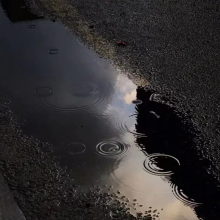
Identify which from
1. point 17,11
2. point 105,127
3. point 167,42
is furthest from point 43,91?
point 17,11

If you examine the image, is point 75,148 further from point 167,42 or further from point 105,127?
point 167,42

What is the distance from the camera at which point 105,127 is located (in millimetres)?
4457

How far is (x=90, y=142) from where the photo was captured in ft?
14.0

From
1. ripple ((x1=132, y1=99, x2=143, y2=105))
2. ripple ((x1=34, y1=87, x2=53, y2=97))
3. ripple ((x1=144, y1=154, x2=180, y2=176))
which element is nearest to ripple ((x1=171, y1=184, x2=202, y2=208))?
ripple ((x1=144, y1=154, x2=180, y2=176))

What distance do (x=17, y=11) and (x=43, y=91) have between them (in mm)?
2374

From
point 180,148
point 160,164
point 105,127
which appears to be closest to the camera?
point 160,164

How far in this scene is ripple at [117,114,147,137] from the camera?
14.4 ft

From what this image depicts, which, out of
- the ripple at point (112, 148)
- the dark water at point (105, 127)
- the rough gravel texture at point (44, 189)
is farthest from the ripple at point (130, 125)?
the rough gravel texture at point (44, 189)

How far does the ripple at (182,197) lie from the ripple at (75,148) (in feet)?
2.72

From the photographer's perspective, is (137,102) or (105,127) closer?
(105,127)

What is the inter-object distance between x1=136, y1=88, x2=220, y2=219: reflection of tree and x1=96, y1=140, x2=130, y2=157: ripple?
16cm

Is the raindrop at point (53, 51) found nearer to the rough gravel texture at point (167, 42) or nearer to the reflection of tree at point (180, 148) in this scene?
the rough gravel texture at point (167, 42)

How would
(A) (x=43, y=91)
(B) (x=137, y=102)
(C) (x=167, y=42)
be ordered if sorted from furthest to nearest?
(C) (x=167, y=42) < (A) (x=43, y=91) < (B) (x=137, y=102)

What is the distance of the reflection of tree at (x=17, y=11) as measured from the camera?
6766mm
